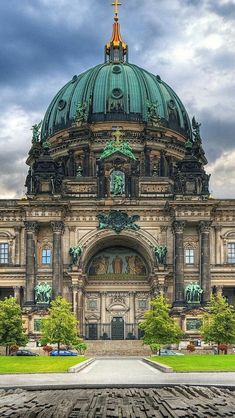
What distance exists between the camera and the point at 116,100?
3807 inches

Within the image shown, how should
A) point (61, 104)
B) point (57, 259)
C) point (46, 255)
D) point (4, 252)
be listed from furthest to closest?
1. point (61, 104)
2. point (4, 252)
3. point (46, 255)
4. point (57, 259)

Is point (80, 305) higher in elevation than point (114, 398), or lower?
higher

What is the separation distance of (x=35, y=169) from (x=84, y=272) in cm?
1305

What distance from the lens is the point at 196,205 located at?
260ft

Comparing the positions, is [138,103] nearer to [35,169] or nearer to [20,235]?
[35,169]

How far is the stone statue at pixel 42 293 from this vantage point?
77.6 metres

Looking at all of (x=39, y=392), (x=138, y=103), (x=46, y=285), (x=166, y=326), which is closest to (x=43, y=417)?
→ (x=39, y=392)

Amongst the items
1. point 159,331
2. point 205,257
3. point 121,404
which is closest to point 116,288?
point 205,257

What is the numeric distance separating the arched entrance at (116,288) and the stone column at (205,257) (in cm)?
695

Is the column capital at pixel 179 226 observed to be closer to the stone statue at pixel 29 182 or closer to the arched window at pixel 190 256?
the arched window at pixel 190 256

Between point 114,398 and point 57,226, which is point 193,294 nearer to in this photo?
point 57,226

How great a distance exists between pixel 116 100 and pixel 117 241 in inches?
857

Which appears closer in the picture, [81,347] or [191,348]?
[81,347]

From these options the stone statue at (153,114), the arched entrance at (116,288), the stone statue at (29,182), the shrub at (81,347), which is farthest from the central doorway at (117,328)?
the stone statue at (153,114)
